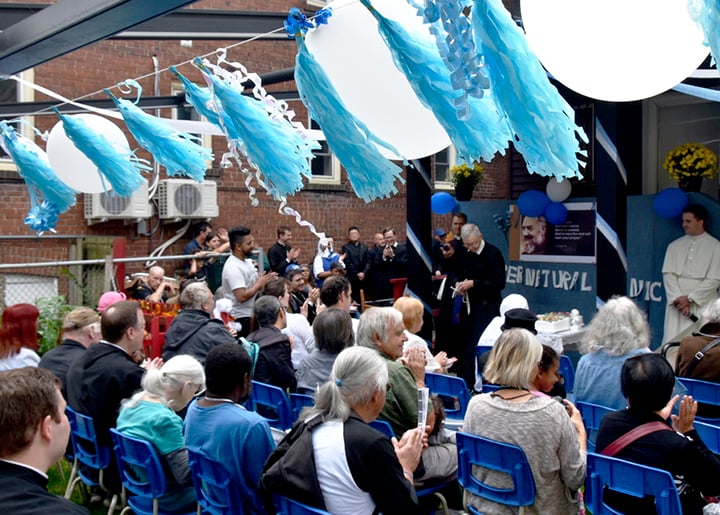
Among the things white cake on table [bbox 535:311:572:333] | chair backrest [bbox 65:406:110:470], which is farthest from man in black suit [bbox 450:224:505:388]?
chair backrest [bbox 65:406:110:470]

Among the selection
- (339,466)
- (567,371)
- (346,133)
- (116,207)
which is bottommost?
(567,371)

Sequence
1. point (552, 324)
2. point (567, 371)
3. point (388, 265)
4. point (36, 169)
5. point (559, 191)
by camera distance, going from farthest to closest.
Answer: point (388, 265), point (559, 191), point (552, 324), point (567, 371), point (36, 169)

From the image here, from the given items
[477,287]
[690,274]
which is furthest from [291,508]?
[690,274]

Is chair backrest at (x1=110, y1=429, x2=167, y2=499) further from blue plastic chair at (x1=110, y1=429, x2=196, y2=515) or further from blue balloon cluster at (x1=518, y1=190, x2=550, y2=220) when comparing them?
blue balloon cluster at (x1=518, y1=190, x2=550, y2=220)

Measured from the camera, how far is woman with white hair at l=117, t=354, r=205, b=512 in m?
3.48

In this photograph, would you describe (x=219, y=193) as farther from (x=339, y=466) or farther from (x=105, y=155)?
(x=339, y=466)

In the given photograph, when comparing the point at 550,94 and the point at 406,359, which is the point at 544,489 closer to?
the point at 406,359

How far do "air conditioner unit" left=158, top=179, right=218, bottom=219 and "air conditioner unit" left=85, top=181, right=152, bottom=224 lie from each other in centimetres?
30

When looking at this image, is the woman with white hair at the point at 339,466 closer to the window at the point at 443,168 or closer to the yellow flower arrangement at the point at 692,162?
the yellow flower arrangement at the point at 692,162

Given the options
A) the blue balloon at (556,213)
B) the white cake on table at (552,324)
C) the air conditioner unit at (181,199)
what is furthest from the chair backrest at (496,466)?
the air conditioner unit at (181,199)

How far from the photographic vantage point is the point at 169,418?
3.49m

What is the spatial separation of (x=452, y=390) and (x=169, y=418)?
5.99 feet

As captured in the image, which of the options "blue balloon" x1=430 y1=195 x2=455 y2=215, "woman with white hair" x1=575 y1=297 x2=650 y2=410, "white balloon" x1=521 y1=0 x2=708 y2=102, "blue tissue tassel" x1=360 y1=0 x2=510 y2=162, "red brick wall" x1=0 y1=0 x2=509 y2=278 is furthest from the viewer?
"blue balloon" x1=430 y1=195 x2=455 y2=215

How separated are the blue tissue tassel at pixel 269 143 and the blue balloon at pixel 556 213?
6625mm
